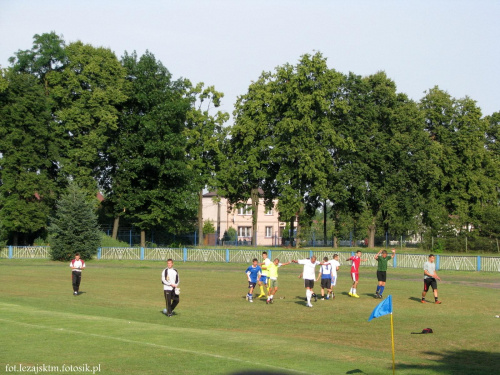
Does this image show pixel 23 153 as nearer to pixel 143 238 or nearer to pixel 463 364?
pixel 143 238

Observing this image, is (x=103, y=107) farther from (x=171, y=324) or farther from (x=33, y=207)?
(x=171, y=324)

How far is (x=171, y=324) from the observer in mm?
20219

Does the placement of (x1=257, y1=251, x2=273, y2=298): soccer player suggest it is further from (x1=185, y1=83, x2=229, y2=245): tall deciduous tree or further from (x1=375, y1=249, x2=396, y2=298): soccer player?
(x1=185, y1=83, x2=229, y2=245): tall deciduous tree

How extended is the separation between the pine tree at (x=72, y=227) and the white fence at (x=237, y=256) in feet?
10.7

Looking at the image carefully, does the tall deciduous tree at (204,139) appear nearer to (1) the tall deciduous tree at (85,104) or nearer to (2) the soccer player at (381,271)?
(1) the tall deciduous tree at (85,104)

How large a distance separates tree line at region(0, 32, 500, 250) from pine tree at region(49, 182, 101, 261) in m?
8.16

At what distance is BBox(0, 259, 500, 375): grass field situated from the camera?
13.5 meters

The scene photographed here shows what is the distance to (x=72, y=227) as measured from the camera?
56531 mm

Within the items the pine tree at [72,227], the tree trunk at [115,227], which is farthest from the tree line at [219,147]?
the pine tree at [72,227]

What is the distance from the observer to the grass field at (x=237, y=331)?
13484 mm

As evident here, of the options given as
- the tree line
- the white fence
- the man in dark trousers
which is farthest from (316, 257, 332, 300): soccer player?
the tree line

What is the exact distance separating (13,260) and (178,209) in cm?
1744

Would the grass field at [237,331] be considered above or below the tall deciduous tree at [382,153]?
below

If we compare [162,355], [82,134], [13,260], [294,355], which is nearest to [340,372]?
[294,355]
